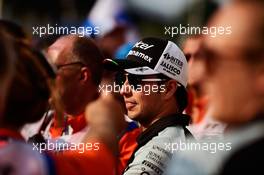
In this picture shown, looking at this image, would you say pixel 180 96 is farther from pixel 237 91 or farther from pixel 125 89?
pixel 237 91

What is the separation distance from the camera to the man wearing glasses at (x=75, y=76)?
3.63 metres

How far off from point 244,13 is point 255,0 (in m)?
0.03

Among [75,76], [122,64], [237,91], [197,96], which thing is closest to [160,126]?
[122,64]

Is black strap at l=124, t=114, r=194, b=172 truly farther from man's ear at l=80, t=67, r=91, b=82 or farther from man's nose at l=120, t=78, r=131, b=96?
man's ear at l=80, t=67, r=91, b=82

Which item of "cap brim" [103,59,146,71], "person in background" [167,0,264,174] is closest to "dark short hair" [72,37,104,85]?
"cap brim" [103,59,146,71]

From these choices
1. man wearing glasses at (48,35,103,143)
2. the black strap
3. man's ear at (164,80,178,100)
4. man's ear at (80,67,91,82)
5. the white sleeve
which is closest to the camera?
the white sleeve

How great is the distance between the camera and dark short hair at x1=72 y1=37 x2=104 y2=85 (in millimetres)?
3736

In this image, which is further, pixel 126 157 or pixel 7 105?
pixel 126 157

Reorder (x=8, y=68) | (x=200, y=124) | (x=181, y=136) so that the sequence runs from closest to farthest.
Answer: (x=8, y=68) → (x=181, y=136) → (x=200, y=124)

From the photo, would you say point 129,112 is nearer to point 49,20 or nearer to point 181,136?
point 181,136

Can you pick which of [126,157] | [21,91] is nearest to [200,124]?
[126,157]

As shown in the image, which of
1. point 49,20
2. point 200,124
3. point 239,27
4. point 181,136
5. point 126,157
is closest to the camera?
point 239,27

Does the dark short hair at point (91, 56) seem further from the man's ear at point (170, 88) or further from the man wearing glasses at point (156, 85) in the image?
the man's ear at point (170, 88)

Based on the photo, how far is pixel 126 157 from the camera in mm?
3535
